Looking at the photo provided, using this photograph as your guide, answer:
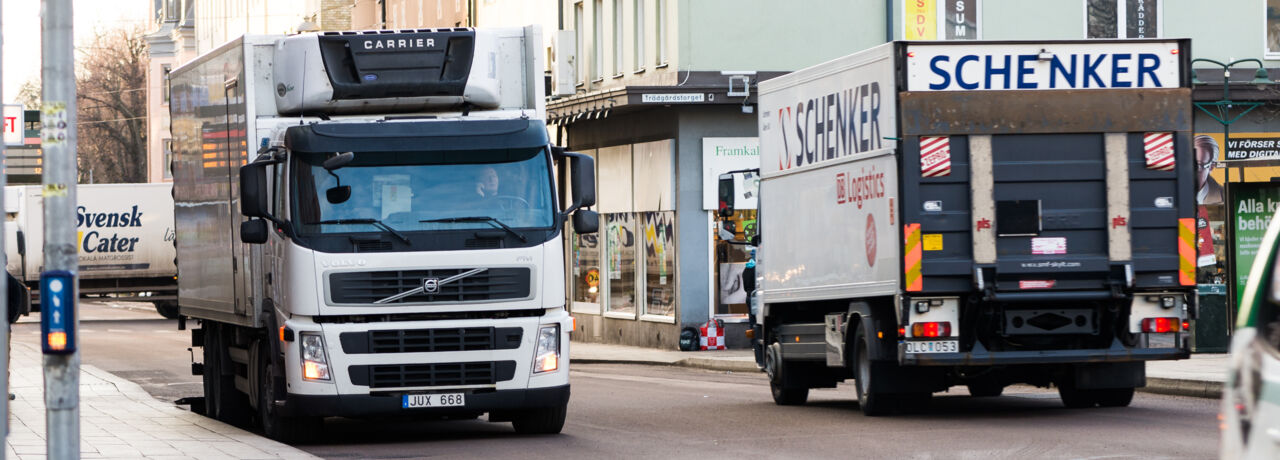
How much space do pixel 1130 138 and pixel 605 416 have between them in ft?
17.2

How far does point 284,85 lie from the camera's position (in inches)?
611

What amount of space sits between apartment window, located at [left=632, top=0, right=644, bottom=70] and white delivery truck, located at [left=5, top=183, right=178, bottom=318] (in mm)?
18742

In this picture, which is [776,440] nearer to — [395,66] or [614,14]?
[395,66]

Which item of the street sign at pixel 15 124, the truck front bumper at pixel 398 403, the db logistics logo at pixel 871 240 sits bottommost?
the truck front bumper at pixel 398 403

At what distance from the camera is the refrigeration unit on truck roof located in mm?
15367

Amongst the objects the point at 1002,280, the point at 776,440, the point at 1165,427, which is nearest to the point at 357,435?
the point at 776,440

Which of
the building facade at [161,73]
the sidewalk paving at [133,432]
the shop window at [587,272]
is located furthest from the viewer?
the building facade at [161,73]

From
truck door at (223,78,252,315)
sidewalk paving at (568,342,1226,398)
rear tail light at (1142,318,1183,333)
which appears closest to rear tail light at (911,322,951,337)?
rear tail light at (1142,318,1183,333)

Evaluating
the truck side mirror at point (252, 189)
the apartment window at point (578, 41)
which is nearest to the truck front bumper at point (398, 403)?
the truck side mirror at point (252, 189)

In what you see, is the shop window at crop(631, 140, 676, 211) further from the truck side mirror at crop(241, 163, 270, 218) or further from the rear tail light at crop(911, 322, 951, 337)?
the truck side mirror at crop(241, 163, 270, 218)

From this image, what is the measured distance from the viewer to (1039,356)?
1605 cm

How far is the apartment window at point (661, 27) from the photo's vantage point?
33.3 meters

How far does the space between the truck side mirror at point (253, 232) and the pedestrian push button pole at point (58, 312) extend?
6.45 metres

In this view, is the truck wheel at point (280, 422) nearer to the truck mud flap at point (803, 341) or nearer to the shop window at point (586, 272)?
the truck mud flap at point (803, 341)
